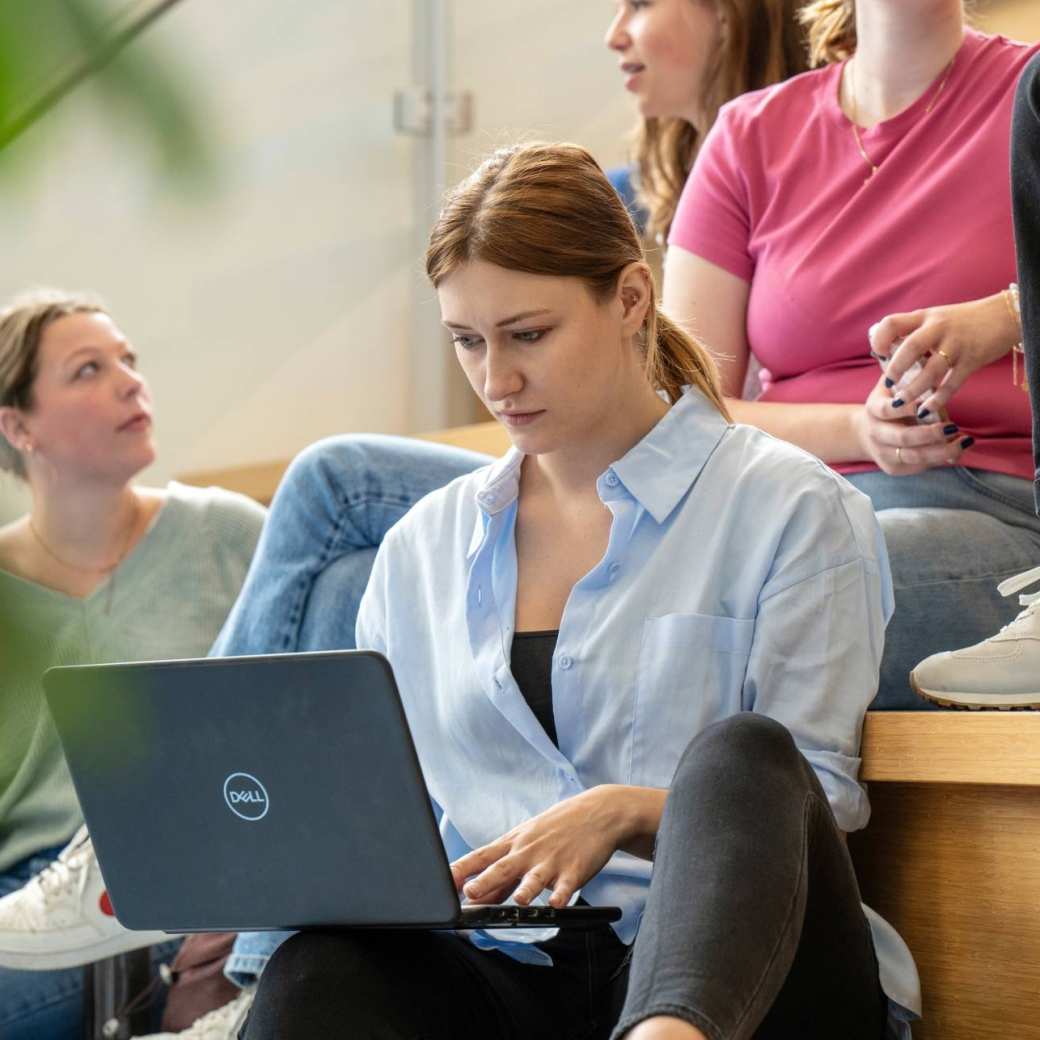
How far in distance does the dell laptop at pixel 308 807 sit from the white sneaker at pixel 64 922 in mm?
515

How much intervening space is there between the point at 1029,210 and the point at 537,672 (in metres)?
0.45

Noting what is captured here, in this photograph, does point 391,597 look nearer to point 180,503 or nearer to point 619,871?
point 619,871

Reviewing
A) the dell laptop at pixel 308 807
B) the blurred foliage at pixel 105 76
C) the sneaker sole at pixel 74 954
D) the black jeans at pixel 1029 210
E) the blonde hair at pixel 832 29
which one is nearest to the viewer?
the blurred foliage at pixel 105 76

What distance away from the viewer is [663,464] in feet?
3.68

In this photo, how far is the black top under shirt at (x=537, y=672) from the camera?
1.12 meters

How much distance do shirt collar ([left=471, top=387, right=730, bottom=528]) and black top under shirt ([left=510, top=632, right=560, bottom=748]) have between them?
3.7 inches

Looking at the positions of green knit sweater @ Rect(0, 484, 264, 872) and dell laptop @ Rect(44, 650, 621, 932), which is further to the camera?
green knit sweater @ Rect(0, 484, 264, 872)

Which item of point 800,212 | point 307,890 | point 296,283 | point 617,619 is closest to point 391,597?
point 617,619

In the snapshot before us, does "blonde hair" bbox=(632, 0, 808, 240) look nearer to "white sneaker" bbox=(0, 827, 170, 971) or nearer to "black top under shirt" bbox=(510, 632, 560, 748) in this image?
"black top under shirt" bbox=(510, 632, 560, 748)

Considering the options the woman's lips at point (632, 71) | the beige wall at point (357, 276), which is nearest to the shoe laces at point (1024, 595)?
the woman's lips at point (632, 71)

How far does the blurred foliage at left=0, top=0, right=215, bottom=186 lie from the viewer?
16cm

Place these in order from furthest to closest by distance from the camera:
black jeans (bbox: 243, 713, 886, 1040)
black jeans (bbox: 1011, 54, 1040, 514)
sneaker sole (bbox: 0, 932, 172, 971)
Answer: sneaker sole (bbox: 0, 932, 172, 971), black jeans (bbox: 1011, 54, 1040, 514), black jeans (bbox: 243, 713, 886, 1040)

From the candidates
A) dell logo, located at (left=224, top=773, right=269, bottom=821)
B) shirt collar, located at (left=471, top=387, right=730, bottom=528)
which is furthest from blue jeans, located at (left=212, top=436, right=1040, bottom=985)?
dell logo, located at (left=224, top=773, right=269, bottom=821)

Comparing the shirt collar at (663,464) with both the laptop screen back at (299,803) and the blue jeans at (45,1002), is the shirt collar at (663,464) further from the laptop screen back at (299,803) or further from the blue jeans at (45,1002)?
the blue jeans at (45,1002)
